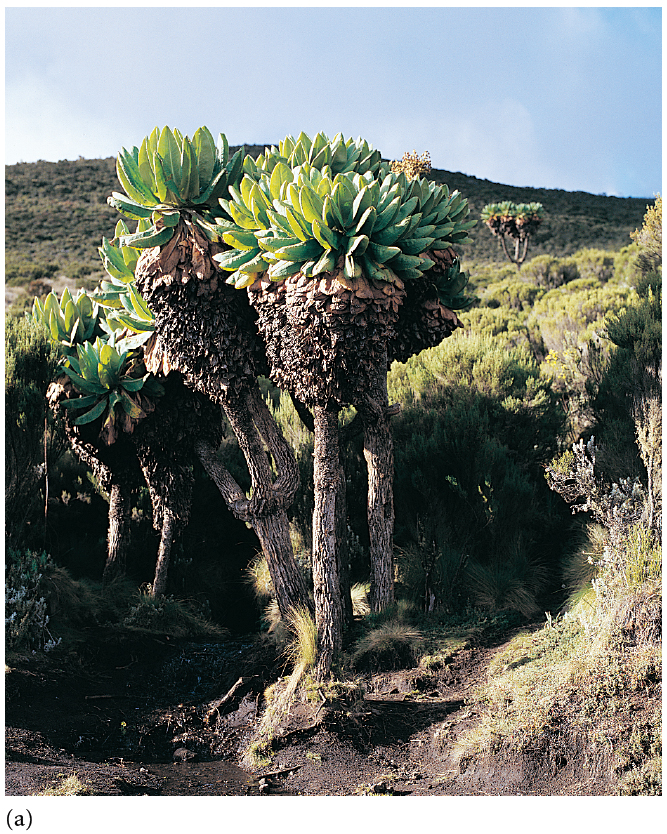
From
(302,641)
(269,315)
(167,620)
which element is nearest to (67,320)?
(269,315)

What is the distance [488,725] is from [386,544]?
196 cm

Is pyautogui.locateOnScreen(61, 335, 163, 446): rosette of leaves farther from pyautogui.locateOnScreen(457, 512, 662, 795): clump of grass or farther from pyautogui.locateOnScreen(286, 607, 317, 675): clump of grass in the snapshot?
pyautogui.locateOnScreen(457, 512, 662, 795): clump of grass

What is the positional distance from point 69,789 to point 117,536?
3.43 metres

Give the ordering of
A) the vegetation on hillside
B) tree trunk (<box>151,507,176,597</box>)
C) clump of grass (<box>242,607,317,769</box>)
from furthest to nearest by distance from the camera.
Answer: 1. the vegetation on hillside
2. tree trunk (<box>151,507,176,597</box>)
3. clump of grass (<box>242,607,317,769</box>)

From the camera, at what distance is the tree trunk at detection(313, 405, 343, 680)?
521cm

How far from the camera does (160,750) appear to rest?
15.9 ft

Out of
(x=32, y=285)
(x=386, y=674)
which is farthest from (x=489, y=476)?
(x=32, y=285)

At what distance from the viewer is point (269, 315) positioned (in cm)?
490

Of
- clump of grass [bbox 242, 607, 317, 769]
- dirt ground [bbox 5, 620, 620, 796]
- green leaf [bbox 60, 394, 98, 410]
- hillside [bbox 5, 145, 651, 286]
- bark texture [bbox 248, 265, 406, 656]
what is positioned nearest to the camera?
dirt ground [bbox 5, 620, 620, 796]

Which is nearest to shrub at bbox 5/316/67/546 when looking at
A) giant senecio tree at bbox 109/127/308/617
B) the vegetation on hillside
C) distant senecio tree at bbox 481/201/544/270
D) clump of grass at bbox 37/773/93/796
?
giant senecio tree at bbox 109/127/308/617

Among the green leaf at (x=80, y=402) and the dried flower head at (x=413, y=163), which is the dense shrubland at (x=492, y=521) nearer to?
the green leaf at (x=80, y=402)

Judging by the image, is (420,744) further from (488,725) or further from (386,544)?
(386,544)

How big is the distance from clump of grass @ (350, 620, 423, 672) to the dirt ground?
0.11 m

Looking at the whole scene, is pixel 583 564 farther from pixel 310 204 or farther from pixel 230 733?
pixel 310 204
